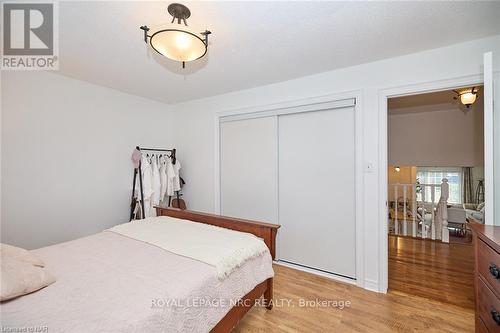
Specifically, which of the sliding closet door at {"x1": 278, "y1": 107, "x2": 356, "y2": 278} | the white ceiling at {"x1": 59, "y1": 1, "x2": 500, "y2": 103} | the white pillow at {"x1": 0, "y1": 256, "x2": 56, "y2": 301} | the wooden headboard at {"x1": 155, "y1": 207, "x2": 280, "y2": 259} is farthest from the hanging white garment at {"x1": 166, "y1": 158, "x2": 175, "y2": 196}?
the white pillow at {"x1": 0, "y1": 256, "x2": 56, "y2": 301}

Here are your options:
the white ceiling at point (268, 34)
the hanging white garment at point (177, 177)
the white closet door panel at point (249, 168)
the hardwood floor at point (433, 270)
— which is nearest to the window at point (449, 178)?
the hardwood floor at point (433, 270)

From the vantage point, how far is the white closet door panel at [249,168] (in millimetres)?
2914

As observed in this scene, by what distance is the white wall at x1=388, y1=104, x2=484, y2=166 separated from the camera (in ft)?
13.3

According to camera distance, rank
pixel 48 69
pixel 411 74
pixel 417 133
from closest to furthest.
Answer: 1. pixel 411 74
2. pixel 48 69
3. pixel 417 133

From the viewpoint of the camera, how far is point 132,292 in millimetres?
1080

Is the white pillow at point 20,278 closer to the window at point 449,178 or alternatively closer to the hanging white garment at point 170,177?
the hanging white garment at point 170,177

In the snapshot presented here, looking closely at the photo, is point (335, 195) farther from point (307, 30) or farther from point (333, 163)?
point (307, 30)

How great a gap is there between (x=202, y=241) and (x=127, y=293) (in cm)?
66

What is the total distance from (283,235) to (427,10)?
253cm

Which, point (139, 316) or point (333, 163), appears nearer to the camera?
point (139, 316)

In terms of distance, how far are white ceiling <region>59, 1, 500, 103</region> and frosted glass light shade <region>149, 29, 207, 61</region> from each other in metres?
0.26

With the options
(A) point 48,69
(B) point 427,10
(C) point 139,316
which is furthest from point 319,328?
(A) point 48,69

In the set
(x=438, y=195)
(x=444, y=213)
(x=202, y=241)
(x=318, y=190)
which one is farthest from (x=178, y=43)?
(x=438, y=195)

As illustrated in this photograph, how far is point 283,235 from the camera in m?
2.85
